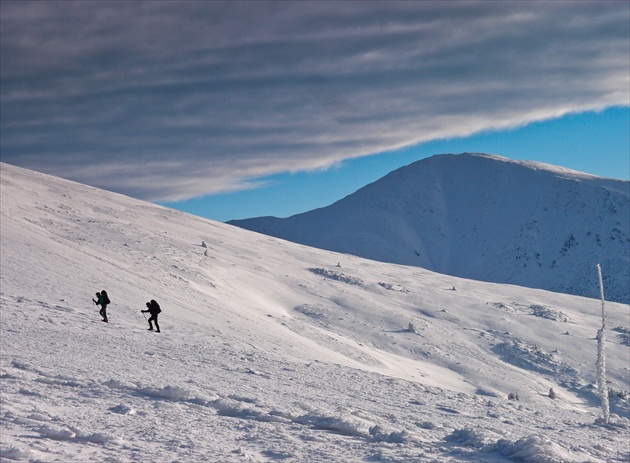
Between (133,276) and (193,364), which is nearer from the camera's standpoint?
(193,364)

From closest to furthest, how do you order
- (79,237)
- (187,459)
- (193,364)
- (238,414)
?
(187,459)
(238,414)
(193,364)
(79,237)

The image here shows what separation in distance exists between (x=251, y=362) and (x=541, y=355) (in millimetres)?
26060

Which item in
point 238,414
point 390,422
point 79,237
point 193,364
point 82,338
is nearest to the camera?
point 238,414

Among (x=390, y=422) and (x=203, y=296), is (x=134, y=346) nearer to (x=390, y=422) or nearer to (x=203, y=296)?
(x=390, y=422)

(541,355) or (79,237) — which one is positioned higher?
(79,237)

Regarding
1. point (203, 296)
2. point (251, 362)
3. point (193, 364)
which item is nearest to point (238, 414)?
point (193, 364)

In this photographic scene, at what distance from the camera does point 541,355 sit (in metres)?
38.2

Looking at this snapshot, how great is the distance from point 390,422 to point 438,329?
27945mm

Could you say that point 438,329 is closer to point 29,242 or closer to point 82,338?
point 29,242

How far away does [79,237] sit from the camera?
121 ft

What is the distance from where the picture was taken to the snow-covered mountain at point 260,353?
9.15m

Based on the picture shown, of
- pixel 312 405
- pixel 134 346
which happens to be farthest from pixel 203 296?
pixel 312 405

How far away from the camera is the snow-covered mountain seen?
915cm

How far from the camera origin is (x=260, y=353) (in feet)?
63.1
